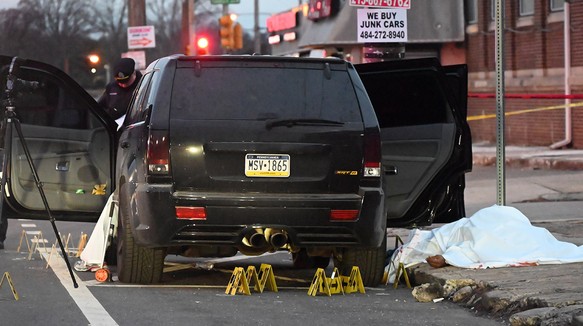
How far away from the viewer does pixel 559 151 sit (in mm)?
24219

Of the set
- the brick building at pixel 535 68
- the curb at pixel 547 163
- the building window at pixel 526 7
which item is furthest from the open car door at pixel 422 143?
the building window at pixel 526 7

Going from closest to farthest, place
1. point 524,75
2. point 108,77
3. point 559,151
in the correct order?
point 559,151 → point 524,75 → point 108,77

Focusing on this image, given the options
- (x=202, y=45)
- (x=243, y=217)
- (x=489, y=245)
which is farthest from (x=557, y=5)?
(x=243, y=217)

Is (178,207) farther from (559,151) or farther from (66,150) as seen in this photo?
(559,151)

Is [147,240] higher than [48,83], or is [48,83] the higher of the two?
[48,83]

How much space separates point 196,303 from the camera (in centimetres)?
912

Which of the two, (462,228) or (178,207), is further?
(462,228)

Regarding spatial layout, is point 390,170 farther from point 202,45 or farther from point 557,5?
point 202,45

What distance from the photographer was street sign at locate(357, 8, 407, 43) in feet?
48.6

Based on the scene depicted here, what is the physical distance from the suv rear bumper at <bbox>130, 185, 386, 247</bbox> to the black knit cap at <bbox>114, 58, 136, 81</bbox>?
3.90 metres

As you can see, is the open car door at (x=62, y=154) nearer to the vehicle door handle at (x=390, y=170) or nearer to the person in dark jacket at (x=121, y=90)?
the person in dark jacket at (x=121, y=90)

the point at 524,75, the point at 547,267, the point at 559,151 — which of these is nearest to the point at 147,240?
the point at 547,267

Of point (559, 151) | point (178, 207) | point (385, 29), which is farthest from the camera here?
point (559, 151)

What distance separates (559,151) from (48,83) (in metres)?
14.5
